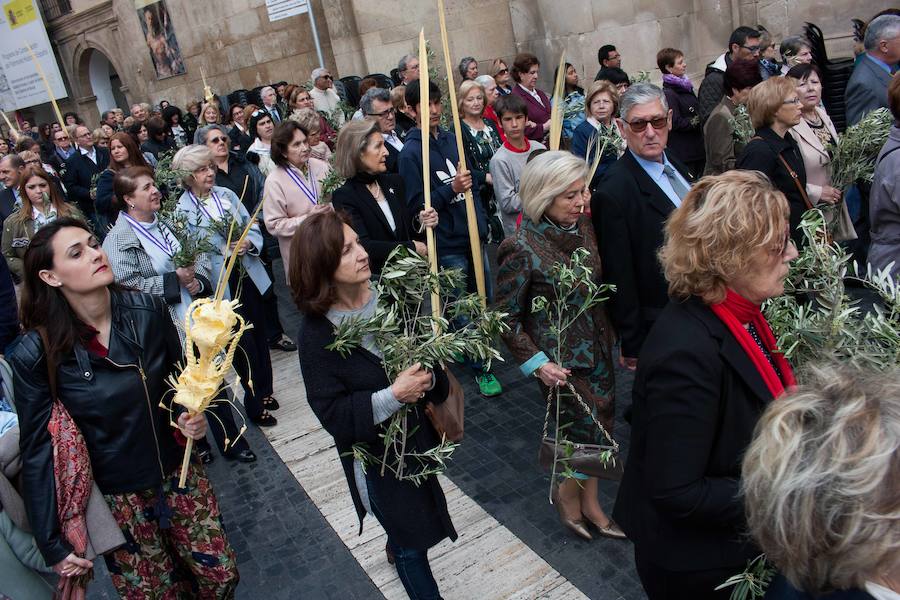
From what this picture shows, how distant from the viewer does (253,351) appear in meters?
5.65

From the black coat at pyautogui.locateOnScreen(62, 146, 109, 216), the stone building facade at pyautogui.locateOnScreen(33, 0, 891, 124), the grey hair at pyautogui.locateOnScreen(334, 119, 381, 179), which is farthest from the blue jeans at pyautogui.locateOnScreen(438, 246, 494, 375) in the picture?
the black coat at pyautogui.locateOnScreen(62, 146, 109, 216)

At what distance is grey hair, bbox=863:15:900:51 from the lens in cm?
665

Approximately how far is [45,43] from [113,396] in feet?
102

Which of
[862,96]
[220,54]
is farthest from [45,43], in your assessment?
[862,96]

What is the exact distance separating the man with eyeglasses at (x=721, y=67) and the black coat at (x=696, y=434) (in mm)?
6193

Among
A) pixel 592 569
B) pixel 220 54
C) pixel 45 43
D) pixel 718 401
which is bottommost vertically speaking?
pixel 592 569

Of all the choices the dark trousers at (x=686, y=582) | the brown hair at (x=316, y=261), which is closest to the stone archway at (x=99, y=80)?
the brown hair at (x=316, y=261)

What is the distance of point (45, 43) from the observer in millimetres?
28797

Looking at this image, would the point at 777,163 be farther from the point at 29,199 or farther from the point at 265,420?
the point at 29,199

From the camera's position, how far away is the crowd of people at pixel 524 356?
1585mm

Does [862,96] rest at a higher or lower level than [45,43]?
lower

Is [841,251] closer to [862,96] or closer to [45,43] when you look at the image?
[862,96]

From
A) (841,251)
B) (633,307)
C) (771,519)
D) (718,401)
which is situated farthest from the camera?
(633,307)

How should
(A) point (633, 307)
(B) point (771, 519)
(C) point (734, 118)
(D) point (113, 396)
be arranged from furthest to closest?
(C) point (734, 118) < (A) point (633, 307) < (D) point (113, 396) < (B) point (771, 519)
